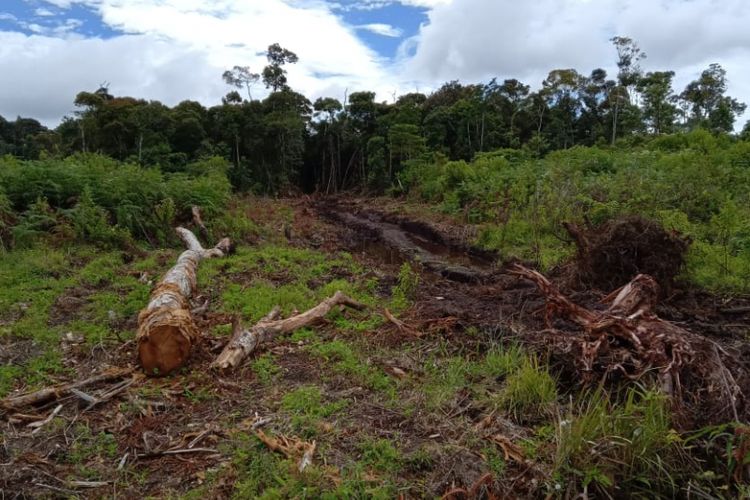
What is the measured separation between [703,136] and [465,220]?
910 cm

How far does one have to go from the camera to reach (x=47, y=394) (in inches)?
151

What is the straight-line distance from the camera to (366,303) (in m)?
6.71

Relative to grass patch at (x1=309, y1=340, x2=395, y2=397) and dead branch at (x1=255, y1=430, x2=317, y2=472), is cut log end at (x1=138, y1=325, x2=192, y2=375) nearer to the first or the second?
grass patch at (x1=309, y1=340, x2=395, y2=397)

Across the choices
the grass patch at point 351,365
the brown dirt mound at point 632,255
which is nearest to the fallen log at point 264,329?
the grass patch at point 351,365

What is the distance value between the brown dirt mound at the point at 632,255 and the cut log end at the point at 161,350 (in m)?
5.15

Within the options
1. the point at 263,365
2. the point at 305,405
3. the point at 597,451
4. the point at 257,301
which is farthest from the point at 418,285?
the point at 597,451

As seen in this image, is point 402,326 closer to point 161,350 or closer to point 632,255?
point 161,350

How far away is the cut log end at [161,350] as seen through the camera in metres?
4.37

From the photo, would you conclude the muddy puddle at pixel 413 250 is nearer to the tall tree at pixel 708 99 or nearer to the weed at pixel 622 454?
the weed at pixel 622 454

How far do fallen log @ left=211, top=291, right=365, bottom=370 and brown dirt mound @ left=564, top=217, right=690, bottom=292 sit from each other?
322 cm

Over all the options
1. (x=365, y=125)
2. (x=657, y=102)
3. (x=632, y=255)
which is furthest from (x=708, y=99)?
(x=632, y=255)

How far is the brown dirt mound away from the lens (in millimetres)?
6340

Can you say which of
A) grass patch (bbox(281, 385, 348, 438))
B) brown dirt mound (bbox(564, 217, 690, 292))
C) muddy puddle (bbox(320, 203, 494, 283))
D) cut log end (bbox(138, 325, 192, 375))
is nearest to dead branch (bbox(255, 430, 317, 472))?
grass patch (bbox(281, 385, 348, 438))

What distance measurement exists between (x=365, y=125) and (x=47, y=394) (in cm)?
2918
